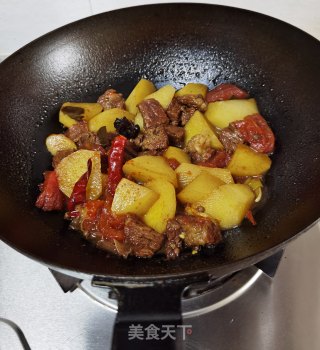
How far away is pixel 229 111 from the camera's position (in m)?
1.61

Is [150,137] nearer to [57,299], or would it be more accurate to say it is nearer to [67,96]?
[67,96]

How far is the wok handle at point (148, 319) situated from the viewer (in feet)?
4.13

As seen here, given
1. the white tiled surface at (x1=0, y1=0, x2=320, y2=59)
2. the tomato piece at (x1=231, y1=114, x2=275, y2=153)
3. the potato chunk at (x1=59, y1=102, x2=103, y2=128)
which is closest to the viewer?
the tomato piece at (x1=231, y1=114, x2=275, y2=153)

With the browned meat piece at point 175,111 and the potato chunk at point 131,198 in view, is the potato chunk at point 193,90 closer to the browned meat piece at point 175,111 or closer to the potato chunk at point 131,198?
the browned meat piece at point 175,111

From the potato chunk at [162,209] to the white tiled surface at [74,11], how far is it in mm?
1153

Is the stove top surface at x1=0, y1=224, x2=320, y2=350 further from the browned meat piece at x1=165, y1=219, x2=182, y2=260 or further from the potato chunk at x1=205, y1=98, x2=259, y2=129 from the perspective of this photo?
the potato chunk at x1=205, y1=98, x2=259, y2=129

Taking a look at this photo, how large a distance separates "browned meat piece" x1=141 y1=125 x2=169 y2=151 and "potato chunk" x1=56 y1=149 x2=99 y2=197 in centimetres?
20

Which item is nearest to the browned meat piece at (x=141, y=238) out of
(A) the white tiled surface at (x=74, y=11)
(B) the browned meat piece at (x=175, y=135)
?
(B) the browned meat piece at (x=175, y=135)

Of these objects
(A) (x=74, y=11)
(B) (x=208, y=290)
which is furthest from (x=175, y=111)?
(A) (x=74, y=11)

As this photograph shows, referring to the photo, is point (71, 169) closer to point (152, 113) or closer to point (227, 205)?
point (152, 113)

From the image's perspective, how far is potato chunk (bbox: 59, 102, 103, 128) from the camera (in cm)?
162

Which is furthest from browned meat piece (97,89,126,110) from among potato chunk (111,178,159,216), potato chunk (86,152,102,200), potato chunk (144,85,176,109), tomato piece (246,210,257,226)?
tomato piece (246,210,257,226)

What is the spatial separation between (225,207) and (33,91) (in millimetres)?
844

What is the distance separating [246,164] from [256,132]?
0.50ft
